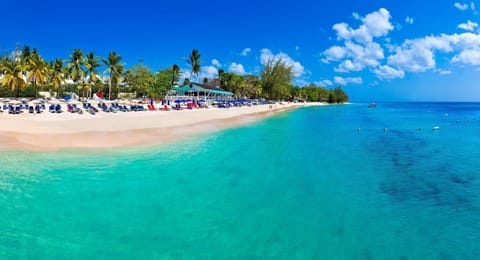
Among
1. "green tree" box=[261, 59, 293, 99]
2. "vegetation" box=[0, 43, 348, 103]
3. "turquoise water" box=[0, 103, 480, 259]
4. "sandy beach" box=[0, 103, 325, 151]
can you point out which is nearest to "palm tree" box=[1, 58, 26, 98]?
"vegetation" box=[0, 43, 348, 103]

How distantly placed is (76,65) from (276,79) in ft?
191

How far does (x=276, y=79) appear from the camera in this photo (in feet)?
304

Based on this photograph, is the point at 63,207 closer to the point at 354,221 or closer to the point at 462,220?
the point at 354,221

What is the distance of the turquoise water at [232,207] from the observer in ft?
18.7

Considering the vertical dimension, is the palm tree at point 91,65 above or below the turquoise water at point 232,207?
above

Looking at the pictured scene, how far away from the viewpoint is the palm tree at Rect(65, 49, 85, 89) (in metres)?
45.7

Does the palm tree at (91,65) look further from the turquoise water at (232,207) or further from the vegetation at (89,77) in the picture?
the turquoise water at (232,207)

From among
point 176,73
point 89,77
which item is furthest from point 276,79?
point 89,77

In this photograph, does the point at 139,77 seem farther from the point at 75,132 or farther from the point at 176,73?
the point at 75,132

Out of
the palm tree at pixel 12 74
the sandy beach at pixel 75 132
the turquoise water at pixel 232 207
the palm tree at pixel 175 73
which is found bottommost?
the turquoise water at pixel 232 207

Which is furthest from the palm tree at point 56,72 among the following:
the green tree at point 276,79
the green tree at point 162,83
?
the green tree at point 276,79

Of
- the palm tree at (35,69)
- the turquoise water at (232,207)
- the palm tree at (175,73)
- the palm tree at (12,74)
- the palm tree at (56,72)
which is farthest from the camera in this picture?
the palm tree at (175,73)

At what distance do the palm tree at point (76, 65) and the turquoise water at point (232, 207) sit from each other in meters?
37.3

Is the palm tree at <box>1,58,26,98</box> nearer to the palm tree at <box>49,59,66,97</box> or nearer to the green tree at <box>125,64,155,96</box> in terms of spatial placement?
the palm tree at <box>49,59,66,97</box>
